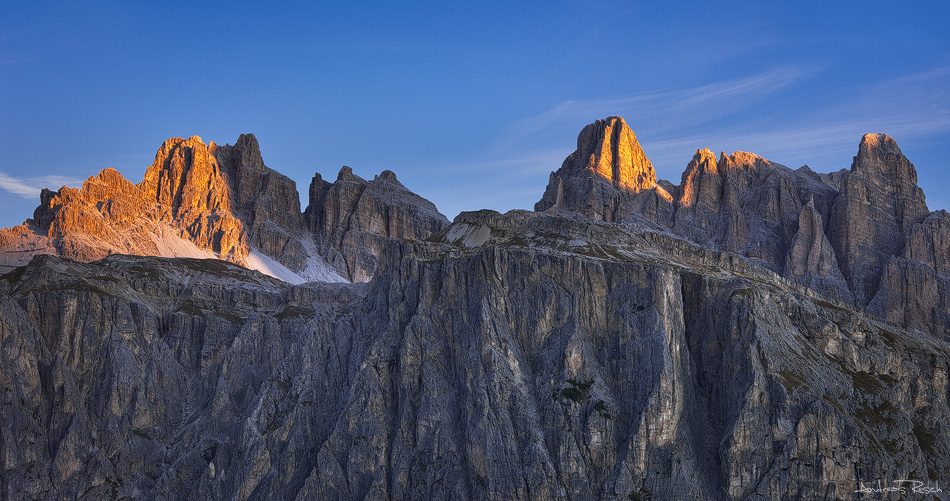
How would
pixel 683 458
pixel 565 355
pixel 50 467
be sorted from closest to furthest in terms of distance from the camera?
1. pixel 683 458
2. pixel 565 355
3. pixel 50 467

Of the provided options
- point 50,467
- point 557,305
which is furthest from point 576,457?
point 50,467

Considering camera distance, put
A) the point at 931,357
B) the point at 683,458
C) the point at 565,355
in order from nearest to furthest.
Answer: the point at 683,458, the point at 565,355, the point at 931,357

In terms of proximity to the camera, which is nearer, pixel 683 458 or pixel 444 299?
pixel 683 458

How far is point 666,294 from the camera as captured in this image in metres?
162

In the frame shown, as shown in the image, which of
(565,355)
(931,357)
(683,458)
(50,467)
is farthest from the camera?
(50,467)

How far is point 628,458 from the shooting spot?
483 ft

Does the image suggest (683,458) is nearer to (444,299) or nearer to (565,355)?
(565,355)

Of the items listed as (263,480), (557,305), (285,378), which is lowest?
(263,480)

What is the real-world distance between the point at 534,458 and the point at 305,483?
40922 mm

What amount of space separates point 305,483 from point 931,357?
10984cm

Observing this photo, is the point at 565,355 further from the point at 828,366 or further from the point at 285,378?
the point at 285,378

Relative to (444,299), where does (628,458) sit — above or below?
below

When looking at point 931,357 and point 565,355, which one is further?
point 931,357

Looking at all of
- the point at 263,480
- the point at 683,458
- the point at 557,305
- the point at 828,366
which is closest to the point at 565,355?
the point at 557,305
